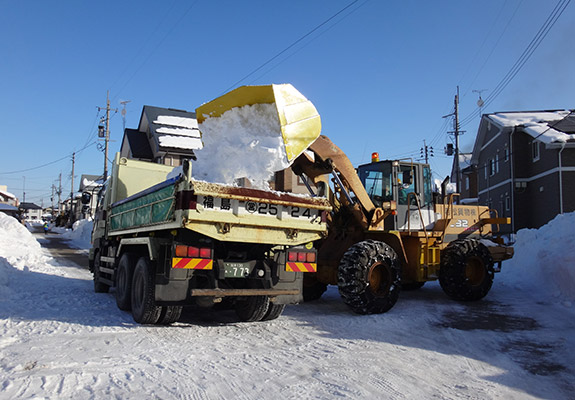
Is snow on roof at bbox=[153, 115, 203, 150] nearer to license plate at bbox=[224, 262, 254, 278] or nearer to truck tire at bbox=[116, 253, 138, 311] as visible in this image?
truck tire at bbox=[116, 253, 138, 311]

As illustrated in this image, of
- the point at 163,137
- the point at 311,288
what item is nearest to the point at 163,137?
the point at 163,137

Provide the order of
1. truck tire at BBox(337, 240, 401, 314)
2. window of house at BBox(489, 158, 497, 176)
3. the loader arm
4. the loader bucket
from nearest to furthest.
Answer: the loader bucket
truck tire at BBox(337, 240, 401, 314)
the loader arm
window of house at BBox(489, 158, 497, 176)

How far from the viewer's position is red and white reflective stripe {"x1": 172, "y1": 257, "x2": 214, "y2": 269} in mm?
5719

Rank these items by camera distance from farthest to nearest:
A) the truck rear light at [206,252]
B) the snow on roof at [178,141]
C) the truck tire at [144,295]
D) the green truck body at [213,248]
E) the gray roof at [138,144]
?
the gray roof at [138,144] → the snow on roof at [178,141] → the truck tire at [144,295] → the truck rear light at [206,252] → the green truck body at [213,248]

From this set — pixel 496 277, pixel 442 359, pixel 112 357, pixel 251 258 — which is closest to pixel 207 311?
pixel 251 258

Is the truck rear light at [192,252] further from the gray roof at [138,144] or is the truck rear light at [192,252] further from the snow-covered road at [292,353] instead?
the gray roof at [138,144]

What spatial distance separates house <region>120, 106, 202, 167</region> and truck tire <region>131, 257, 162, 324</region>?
1020 inches

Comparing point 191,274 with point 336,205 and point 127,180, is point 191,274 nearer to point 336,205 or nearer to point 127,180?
point 336,205

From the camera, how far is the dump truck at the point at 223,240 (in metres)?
5.73

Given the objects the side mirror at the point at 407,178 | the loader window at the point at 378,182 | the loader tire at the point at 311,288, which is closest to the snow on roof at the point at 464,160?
the loader window at the point at 378,182

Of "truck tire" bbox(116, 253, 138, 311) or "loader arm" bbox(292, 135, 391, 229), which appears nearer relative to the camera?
"truck tire" bbox(116, 253, 138, 311)

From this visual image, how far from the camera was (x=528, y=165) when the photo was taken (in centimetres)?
2803

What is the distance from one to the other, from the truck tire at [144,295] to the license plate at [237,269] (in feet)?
3.54

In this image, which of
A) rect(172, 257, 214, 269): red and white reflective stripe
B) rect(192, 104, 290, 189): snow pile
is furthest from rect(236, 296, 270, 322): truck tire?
rect(192, 104, 290, 189): snow pile
